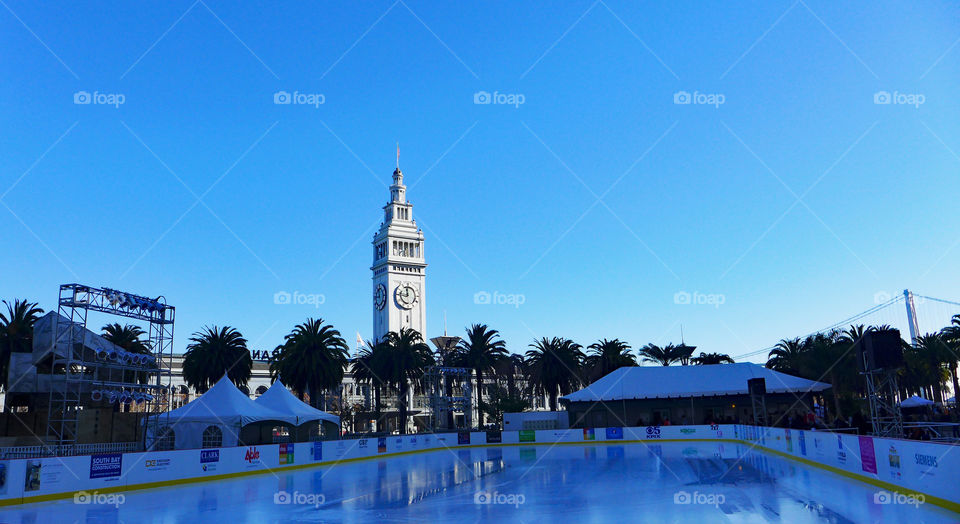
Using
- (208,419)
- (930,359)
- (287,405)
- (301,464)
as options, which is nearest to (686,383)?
(930,359)

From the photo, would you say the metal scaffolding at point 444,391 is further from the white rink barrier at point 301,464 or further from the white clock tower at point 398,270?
the white clock tower at point 398,270

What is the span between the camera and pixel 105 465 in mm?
25219

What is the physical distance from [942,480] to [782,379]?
52109mm

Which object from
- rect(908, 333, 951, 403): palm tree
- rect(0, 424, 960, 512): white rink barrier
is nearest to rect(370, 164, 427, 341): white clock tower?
rect(908, 333, 951, 403): palm tree

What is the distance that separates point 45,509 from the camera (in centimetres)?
2045

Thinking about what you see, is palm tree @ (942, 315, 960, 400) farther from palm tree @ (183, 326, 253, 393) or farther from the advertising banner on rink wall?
palm tree @ (183, 326, 253, 393)

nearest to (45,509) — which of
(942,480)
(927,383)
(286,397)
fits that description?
(942,480)

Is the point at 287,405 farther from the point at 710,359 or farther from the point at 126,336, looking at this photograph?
the point at 710,359
